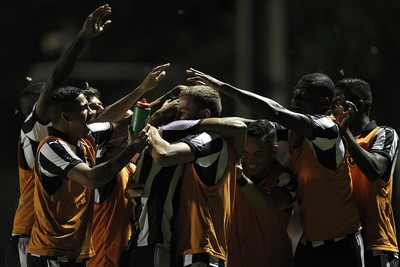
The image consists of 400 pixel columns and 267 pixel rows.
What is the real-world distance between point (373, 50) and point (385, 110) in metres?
1.04

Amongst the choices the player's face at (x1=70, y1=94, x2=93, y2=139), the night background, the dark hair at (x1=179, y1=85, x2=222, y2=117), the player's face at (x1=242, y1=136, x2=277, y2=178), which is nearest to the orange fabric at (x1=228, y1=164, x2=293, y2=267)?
the player's face at (x1=242, y1=136, x2=277, y2=178)

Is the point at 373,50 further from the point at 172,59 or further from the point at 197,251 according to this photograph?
the point at 197,251

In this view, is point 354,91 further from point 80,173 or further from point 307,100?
point 80,173

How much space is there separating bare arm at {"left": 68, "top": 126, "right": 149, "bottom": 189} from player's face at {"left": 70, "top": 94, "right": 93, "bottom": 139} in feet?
1.22

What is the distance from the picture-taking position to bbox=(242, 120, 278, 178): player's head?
9.08 metres

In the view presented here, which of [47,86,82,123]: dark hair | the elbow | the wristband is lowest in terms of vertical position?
the wristband

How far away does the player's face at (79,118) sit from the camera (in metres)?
8.93

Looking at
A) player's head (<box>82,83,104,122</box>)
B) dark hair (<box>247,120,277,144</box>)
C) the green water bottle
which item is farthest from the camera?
player's head (<box>82,83,104,122</box>)

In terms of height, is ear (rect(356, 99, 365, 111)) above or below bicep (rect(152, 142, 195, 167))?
above

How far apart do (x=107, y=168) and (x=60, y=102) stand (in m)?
0.70

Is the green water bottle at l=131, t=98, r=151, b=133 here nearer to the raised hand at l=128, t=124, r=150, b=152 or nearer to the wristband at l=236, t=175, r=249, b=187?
the raised hand at l=128, t=124, r=150, b=152

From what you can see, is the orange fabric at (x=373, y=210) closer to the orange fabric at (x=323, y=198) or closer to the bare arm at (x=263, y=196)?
the orange fabric at (x=323, y=198)

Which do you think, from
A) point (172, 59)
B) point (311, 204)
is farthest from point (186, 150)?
point (172, 59)

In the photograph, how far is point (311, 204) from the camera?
356 inches
